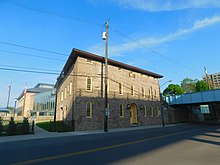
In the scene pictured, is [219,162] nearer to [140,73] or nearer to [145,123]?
[145,123]

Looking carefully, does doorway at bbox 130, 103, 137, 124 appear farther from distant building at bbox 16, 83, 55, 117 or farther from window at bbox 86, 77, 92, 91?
distant building at bbox 16, 83, 55, 117

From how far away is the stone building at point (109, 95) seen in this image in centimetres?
2120

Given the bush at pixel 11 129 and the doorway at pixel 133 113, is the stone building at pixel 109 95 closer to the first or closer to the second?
the doorway at pixel 133 113

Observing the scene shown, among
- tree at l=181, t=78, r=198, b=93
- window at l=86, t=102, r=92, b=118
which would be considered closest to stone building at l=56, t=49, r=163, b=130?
window at l=86, t=102, r=92, b=118

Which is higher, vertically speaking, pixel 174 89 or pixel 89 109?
pixel 174 89

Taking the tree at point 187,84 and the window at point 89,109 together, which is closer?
the window at point 89,109

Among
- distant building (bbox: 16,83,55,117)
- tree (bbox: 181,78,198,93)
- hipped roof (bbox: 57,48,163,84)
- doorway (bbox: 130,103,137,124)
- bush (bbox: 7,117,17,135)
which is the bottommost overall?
bush (bbox: 7,117,17,135)

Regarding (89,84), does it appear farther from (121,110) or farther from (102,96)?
(121,110)

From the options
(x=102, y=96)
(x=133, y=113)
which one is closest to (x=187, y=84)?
(x=133, y=113)

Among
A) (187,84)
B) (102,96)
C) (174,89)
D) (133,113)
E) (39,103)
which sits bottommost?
(133,113)

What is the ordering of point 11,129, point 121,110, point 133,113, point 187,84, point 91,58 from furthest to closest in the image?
point 187,84 → point 133,113 → point 121,110 → point 91,58 → point 11,129

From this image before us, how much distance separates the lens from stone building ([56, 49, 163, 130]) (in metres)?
21.2

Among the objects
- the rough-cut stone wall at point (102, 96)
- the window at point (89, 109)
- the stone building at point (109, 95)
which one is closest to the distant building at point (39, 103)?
the stone building at point (109, 95)

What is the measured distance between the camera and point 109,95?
2431cm
